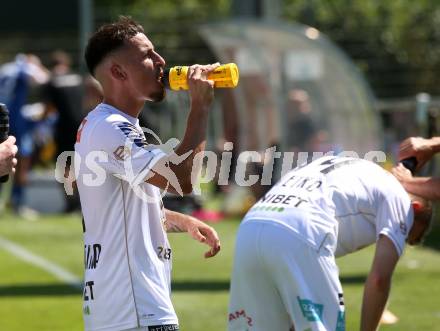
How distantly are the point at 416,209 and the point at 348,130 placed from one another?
47.8ft

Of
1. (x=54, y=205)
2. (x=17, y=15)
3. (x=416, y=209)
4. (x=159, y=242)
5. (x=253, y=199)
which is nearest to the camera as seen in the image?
(x=159, y=242)

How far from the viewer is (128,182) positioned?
6344mm

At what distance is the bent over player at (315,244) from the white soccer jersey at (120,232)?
0.50 m

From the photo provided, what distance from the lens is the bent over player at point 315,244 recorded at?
6.48 m

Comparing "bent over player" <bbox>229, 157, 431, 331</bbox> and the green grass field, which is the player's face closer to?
"bent over player" <bbox>229, 157, 431, 331</bbox>

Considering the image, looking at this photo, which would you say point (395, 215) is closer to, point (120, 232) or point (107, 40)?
point (120, 232)

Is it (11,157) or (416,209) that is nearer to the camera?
(11,157)

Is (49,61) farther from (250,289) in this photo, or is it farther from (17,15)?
(250,289)

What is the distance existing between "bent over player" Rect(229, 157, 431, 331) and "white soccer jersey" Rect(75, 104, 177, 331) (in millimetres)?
497

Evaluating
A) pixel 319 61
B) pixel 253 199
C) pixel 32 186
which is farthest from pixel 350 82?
pixel 32 186

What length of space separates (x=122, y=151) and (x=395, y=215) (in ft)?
4.86

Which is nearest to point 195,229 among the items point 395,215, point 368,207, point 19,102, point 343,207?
point 343,207

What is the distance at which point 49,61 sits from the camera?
121 feet

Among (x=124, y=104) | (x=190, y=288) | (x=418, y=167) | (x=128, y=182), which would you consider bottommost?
(x=190, y=288)
